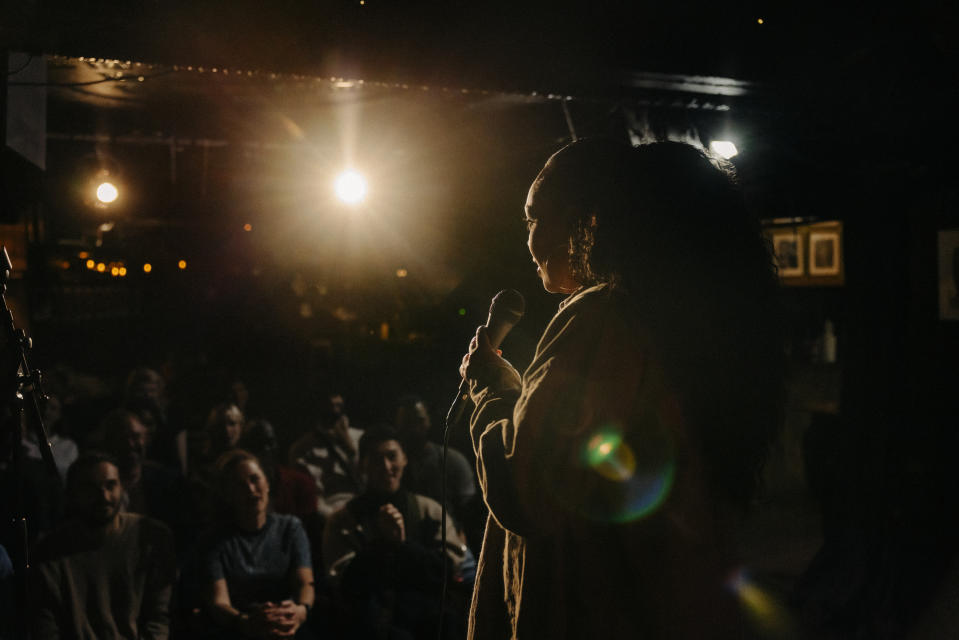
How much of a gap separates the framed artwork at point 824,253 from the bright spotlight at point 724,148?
1.79m

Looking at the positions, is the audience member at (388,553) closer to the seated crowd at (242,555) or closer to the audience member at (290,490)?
the seated crowd at (242,555)

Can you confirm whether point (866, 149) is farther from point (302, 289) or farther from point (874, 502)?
point (302, 289)

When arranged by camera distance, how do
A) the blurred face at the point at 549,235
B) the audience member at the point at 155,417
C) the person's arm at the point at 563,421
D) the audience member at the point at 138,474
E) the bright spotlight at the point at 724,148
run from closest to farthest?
the person's arm at the point at 563,421 < the blurred face at the point at 549,235 < the audience member at the point at 138,474 < the bright spotlight at the point at 724,148 < the audience member at the point at 155,417

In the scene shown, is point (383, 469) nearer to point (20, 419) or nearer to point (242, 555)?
point (242, 555)

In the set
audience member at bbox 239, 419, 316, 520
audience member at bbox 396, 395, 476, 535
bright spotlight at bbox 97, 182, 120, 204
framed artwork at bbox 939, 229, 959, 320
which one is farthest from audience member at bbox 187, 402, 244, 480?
framed artwork at bbox 939, 229, 959, 320

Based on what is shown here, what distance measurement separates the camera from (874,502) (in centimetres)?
471

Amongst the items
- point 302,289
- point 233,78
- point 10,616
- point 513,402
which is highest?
point 233,78

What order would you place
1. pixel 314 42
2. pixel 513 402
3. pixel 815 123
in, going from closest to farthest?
1. pixel 513 402
2. pixel 314 42
3. pixel 815 123

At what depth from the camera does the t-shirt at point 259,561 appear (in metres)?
3.39

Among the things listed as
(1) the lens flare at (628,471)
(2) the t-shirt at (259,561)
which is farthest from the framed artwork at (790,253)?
(1) the lens flare at (628,471)

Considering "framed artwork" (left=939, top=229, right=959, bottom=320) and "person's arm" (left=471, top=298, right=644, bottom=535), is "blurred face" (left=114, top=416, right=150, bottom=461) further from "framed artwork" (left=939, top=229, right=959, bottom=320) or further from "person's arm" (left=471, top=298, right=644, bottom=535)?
"framed artwork" (left=939, top=229, right=959, bottom=320)

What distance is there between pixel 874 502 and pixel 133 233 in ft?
28.6

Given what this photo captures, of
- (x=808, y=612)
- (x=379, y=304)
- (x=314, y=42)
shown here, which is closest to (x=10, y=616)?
(x=314, y=42)

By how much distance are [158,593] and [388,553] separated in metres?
1.00
